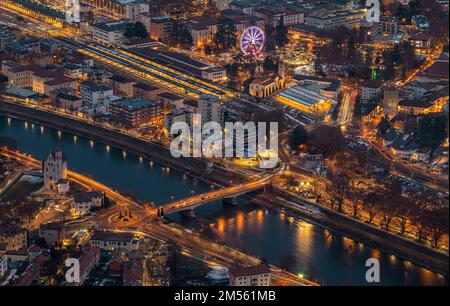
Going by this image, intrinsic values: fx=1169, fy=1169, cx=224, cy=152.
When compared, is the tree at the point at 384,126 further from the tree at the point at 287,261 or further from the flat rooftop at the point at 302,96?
the tree at the point at 287,261

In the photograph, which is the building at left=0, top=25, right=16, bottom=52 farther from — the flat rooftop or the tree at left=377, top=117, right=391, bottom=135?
the tree at left=377, top=117, right=391, bottom=135

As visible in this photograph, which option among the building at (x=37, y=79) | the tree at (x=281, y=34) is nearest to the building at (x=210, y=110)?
the building at (x=37, y=79)

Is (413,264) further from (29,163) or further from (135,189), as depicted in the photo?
(29,163)

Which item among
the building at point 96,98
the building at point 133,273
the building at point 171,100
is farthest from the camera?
the building at point 96,98

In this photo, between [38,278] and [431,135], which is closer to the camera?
[38,278]

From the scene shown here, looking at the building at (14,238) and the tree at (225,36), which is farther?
the tree at (225,36)

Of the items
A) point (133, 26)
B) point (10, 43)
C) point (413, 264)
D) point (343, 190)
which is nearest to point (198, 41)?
point (133, 26)

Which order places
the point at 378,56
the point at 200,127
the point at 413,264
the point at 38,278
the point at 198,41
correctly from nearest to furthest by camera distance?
the point at 38,278 → the point at 413,264 → the point at 200,127 → the point at 378,56 → the point at 198,41
